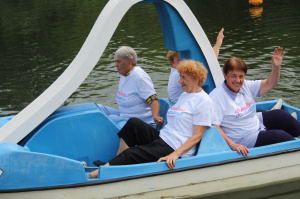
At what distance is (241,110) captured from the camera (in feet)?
14.0

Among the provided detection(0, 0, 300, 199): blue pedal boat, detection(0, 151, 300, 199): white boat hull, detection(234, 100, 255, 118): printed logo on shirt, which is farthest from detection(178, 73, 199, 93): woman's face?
detection(0, 151, 300, 199): white boat hull

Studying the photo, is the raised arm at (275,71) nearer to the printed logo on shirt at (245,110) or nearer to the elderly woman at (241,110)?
the elderly woman at (241,110)

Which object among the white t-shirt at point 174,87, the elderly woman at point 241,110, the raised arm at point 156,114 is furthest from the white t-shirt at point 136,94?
the elderly woman at point 241,110

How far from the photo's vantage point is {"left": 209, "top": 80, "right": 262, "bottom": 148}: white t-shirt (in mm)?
4203

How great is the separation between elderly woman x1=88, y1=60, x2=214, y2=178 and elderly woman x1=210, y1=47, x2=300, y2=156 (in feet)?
0.86

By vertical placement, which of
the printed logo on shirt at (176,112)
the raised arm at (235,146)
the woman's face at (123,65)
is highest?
the woman's face at (123,65)

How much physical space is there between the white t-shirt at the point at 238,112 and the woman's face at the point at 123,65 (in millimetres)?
1003

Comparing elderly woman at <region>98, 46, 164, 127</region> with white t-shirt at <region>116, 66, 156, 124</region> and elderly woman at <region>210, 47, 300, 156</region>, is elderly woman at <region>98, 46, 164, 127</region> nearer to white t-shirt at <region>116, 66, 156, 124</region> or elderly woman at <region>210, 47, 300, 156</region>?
white t-shirt at <region>116, 66, 156, 124</region>

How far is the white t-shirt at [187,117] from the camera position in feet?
13.0

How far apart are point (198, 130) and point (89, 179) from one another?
1.04 m

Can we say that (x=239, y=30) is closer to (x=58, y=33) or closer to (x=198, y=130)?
(x=58, y=33)

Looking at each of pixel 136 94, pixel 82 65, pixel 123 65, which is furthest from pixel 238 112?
pixel 82 65

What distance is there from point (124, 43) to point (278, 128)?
8.53 metres

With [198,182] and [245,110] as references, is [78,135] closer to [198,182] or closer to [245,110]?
[198,182]
